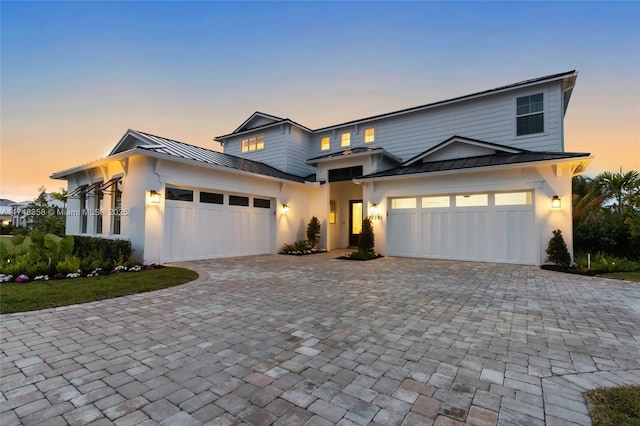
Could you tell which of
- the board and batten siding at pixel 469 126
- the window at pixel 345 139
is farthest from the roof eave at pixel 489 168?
the window at pixel 345 139

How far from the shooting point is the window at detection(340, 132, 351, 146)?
15.1 m

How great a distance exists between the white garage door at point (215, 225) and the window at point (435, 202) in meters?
6.41

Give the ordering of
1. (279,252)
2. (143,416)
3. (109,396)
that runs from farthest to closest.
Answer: (279,252) → (109,396) → (143,416)

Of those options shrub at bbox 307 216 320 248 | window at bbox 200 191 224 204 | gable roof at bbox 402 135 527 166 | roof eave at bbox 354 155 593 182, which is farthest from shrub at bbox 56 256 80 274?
gable roof at bbox 402 135 527 166

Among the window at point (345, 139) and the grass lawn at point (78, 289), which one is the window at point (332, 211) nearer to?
the window at point (345, 139)

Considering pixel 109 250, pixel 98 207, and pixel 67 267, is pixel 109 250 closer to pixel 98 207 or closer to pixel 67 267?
pixel 67 267

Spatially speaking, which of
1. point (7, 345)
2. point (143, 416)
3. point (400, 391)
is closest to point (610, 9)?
point (400, 391)

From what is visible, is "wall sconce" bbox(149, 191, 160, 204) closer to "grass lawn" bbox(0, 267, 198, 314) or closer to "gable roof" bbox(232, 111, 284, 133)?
"grass lawn" bbox(0, 267, 198, 314)

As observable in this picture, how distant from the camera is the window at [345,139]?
15.1 metres

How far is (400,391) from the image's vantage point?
7.45 feet

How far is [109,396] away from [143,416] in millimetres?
462

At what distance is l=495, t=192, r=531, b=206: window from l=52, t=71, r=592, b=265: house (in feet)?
0.11

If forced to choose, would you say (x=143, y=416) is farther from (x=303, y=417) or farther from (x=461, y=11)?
(x=461, y=11)

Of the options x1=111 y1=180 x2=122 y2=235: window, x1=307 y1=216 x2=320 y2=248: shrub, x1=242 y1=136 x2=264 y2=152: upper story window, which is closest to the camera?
x1=111 y1=180 x2=122 y2=235: window
